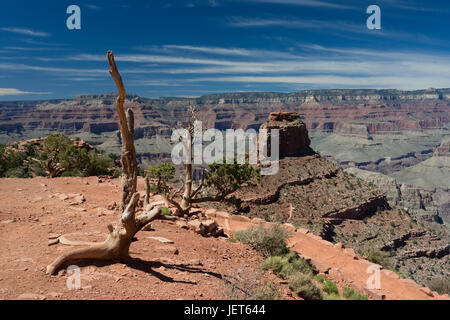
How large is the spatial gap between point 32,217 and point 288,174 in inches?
2765

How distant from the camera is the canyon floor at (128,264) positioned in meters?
8.15

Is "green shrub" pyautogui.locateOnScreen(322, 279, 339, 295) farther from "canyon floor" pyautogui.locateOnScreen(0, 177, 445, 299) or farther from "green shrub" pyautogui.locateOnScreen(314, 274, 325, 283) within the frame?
"canyon floor" pyautogui.locateOnScreen(0, 177, 445, 299)

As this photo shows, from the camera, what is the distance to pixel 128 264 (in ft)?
31.5

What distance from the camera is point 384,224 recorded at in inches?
2837

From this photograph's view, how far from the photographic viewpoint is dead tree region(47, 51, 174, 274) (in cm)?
880

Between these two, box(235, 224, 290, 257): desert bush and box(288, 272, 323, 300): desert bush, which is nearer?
box(288, 272, 323, 300): desert bush

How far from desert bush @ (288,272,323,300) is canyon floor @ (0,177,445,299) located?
40cm

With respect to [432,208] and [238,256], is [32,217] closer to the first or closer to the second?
[238,256]

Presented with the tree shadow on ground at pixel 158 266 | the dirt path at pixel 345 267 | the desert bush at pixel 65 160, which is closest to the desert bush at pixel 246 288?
the tree shadow on ground at pixel 158 266

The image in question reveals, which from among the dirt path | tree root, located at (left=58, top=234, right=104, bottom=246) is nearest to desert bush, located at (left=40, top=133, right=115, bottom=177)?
the dirt path

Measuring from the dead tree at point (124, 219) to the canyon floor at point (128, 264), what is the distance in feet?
1.12

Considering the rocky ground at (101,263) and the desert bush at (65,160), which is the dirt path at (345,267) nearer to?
the rocky ground at (101,263)

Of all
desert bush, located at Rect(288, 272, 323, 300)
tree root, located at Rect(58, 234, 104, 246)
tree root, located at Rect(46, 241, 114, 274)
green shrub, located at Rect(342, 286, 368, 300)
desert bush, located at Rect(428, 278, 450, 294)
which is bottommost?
desert bush, located at Rect(428, 278, 450, 294)
